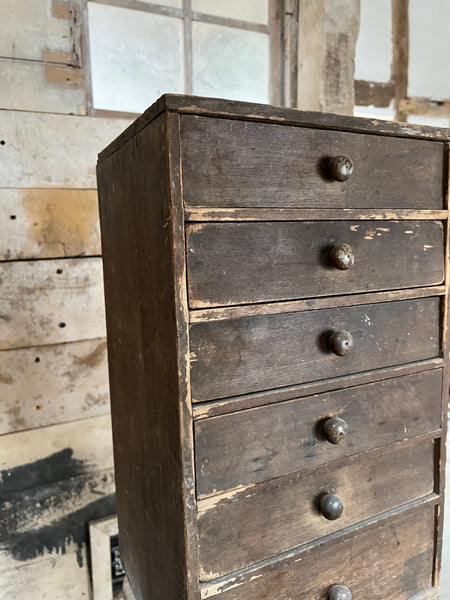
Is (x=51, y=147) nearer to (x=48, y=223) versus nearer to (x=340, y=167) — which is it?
(x=48, y=223)

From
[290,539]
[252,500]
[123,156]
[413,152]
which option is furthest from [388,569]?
[123,156]

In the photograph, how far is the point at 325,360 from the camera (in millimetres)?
847

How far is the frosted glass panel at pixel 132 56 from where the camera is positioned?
1.40m

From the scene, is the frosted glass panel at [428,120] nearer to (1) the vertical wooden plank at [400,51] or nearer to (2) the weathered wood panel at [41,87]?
(1) the vertical wooden plank at [400,51]

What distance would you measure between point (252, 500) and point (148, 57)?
135 cm

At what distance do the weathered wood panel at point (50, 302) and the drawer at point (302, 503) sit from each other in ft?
2.81

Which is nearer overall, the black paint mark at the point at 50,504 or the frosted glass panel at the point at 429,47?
the black paint mark at the point at 50,504

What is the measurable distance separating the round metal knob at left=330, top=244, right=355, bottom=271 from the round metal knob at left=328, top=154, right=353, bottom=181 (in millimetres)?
122

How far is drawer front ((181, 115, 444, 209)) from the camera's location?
694 mm

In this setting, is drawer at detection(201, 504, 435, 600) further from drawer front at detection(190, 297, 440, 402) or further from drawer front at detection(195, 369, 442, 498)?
drawer front at detection(190, 297, 440, 402)

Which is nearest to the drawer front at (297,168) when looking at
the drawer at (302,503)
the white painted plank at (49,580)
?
the drawer at (302,503)

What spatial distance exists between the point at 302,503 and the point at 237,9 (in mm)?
1559

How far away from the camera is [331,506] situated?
85cm

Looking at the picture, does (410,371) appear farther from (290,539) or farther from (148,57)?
(148,57)
